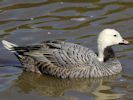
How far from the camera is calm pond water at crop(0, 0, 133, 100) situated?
1091cm

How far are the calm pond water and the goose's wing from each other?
0.33 meters

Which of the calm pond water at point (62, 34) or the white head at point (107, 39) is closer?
the calm pond water at point (62, 34)

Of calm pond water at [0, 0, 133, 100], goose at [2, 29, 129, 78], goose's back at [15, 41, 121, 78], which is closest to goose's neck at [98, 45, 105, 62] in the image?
goose at [2, 29, 129, 78]

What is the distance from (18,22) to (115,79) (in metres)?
3.86

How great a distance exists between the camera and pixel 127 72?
11.7 metres

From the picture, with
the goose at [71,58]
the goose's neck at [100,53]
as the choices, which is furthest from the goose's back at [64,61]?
the goose's neck at [100,53]

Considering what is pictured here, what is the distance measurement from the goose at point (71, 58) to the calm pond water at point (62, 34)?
5.5 inches

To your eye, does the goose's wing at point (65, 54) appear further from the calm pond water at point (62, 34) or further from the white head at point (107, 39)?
the calm pond water at point (62, 34)

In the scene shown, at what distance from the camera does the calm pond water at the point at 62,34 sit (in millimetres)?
10906

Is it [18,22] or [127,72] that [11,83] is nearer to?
[127,72]

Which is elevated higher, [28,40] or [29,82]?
[28,40]

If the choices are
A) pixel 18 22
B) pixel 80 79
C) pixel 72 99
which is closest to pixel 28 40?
pixel 18 22

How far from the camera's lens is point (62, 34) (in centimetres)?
1365

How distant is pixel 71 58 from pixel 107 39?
0.85 meters
